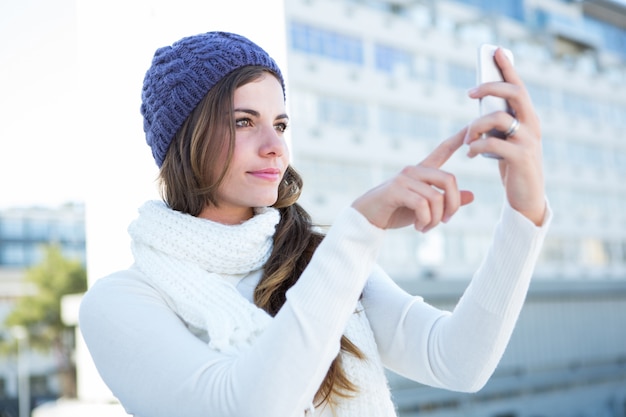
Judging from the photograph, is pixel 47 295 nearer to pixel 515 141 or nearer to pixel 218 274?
pixel 218 274

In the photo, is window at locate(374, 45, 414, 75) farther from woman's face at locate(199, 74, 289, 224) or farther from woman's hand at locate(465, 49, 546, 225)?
woman's hand at locate(465, 49, 546, 225)

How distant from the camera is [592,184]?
28.4 metres

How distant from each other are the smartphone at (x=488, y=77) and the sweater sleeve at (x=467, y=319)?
13 centimetres

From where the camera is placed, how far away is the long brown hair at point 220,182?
3.91 feet

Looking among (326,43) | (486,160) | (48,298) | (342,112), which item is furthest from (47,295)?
(486,160)

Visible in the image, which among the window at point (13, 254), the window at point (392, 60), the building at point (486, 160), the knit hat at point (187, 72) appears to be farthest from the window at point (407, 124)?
the window at point (13, 254)

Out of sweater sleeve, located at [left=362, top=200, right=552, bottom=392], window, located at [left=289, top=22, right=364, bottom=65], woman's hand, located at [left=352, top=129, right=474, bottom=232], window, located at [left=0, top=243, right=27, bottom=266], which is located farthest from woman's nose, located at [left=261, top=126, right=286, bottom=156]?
window, located at [left=0, top=243, right=27, bottom=266]

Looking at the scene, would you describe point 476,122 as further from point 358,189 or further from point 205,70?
point 358,189

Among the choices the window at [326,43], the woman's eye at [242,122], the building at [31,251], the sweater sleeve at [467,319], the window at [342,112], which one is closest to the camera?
the sweater sleeve at [467,319]

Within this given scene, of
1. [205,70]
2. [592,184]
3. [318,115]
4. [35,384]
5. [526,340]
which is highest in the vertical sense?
[205,70]

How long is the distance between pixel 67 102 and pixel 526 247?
2433 centimetres

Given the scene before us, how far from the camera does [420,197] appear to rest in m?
0.79

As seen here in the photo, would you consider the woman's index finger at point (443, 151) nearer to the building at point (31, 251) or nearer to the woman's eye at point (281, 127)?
the woman's eye at point (281, 127)

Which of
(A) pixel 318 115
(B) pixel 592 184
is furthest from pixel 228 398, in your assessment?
(B) pixel 592 184
